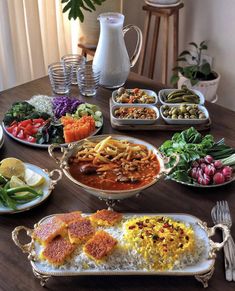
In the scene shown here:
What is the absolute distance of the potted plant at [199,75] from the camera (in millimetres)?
2328

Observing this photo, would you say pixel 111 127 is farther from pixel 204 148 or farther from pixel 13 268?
pixel 13 268

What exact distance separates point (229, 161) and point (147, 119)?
33cm

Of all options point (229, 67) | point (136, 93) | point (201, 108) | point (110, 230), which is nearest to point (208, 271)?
point (110, 230)

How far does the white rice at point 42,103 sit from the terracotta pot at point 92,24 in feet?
3.07

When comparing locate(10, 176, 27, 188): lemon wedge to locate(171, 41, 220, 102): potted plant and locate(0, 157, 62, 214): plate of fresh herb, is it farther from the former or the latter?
locate(171, 41, 220, 102): potted plant

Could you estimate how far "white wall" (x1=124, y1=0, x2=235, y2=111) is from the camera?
2373mm

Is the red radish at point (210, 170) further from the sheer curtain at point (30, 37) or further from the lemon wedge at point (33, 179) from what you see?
the sheer curtain at point (30, 37)

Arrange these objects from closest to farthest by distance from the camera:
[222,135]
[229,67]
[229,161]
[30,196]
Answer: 1. [30,196]
2. [229,161]
3. [222,135]
4. [229,67]

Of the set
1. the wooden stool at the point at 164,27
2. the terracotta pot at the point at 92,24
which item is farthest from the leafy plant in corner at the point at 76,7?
the wooden stool at the point at 164,27

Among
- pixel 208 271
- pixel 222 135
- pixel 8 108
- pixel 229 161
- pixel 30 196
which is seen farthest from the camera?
pixel 8 108

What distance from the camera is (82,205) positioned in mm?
1049

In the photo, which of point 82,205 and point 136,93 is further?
point 136,93

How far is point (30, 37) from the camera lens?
227cm

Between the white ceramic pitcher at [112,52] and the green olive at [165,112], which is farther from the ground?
the white ceramic pitcher at [112,52]
